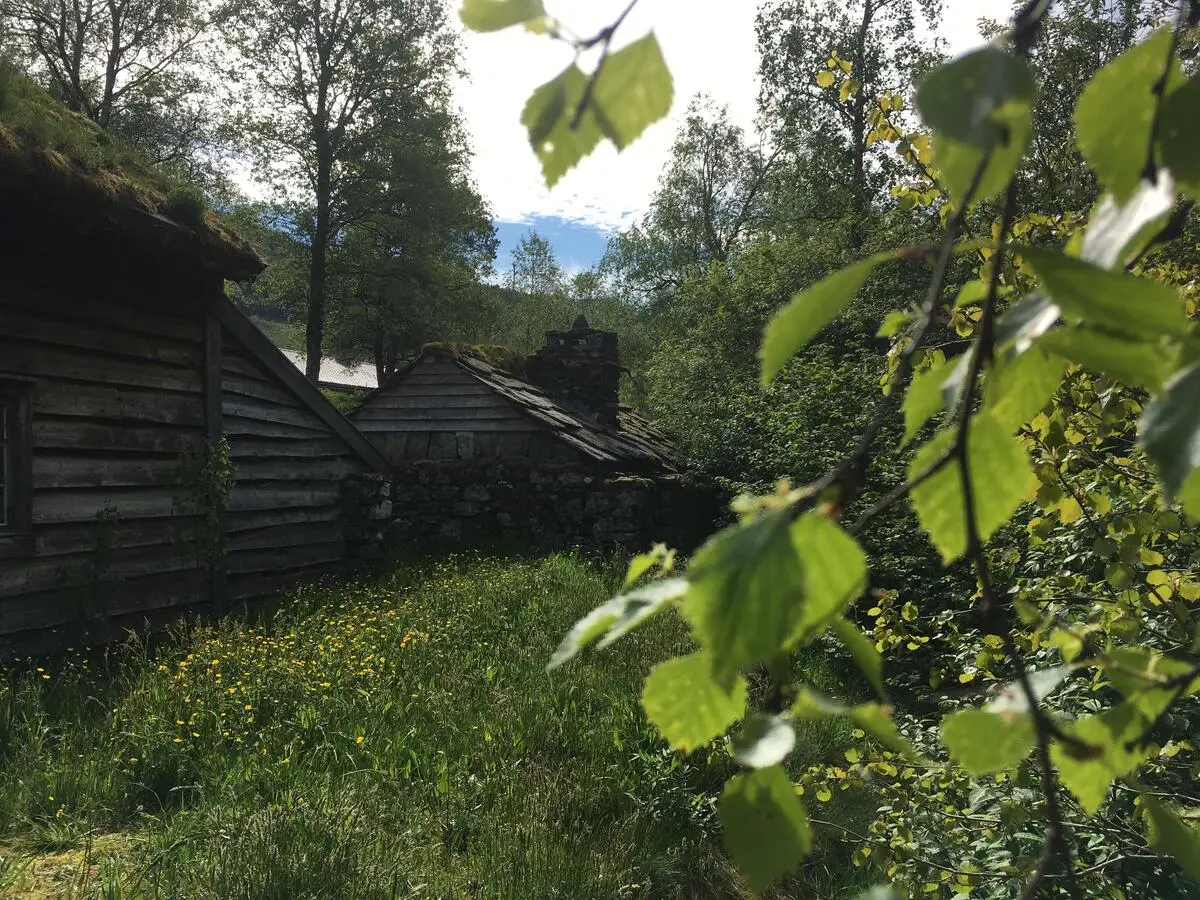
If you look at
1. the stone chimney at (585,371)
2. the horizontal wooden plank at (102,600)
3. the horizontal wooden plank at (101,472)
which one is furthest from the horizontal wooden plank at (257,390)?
the stone chimney at (585,371)

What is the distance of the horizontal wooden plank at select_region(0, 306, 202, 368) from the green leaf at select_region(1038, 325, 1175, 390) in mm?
6357

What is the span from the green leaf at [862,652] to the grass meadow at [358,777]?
282 centimetres

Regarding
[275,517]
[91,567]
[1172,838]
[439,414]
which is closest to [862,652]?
[1172,838]

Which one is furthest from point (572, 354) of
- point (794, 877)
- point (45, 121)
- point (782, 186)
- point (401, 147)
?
point (401, 147)

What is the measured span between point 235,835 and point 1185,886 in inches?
118

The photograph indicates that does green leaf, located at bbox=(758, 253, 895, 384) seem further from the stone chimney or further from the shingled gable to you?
the stone chimney

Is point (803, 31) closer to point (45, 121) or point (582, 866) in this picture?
point (45, 121)

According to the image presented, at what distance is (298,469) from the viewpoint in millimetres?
7984

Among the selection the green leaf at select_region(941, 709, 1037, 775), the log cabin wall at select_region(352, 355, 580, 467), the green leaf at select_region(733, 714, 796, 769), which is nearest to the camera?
the green leaf at select_region(733, 714, 796, 769)

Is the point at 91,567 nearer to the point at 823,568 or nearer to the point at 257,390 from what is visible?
the point at 257,390

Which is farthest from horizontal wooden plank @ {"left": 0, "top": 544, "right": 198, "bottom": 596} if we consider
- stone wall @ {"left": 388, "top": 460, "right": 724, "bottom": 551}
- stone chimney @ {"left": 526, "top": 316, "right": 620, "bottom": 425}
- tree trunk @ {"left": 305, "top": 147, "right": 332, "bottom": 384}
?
tree trunk @ {"left": 305, "top": 147, "right": 332, "bottom": 384}

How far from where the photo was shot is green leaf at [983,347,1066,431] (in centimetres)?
44

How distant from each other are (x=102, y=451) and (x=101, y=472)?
156mm

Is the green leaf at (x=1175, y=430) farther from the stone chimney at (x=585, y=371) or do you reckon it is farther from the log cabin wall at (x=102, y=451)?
the stone chimney at (x=585, y=371)
